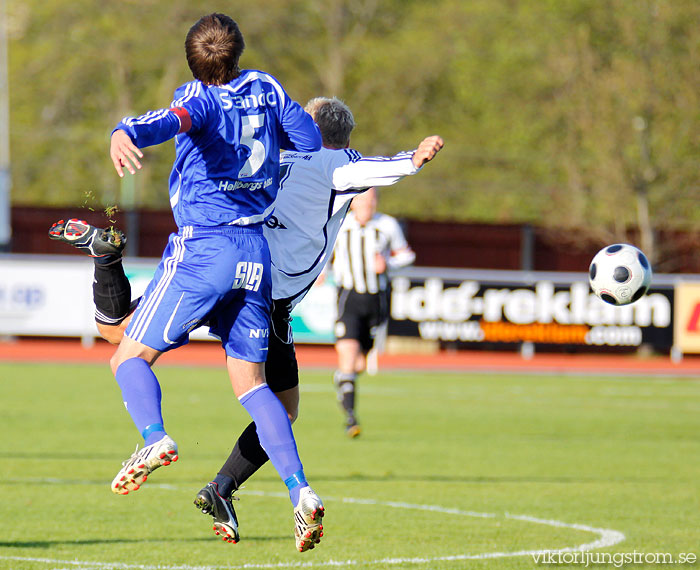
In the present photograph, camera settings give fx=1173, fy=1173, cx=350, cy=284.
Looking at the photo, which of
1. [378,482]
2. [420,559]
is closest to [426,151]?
[420,559]

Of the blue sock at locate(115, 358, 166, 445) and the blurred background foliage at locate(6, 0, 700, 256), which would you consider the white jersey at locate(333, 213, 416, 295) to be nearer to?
the blue sock at locate(115, 358, 166, 445)

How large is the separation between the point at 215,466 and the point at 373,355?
457 inches

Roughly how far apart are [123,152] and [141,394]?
1.15 meters

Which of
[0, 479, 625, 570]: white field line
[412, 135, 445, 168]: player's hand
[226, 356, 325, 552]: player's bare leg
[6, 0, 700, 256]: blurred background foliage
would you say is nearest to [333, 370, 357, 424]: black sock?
[0, 479, 625, 570]: white field line

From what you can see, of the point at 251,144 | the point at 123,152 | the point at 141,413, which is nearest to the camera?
the point at 123,152

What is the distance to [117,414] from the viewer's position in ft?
42.4

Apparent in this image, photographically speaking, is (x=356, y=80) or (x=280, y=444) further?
(x=356, y=80)

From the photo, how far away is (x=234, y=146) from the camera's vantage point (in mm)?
5117

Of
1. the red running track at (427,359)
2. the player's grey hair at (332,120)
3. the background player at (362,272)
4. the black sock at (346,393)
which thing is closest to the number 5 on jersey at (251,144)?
the player's grey hair at (332,120)

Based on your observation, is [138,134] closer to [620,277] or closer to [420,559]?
[420,559]

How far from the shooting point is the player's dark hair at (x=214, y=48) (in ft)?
16.9

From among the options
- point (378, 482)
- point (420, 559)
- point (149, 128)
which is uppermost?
point (149, 128)

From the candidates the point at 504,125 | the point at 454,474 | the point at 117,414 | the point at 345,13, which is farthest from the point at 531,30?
the point at 454,474

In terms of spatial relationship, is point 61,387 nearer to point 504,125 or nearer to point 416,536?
point 416,536
